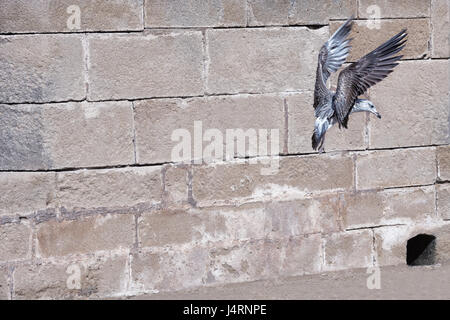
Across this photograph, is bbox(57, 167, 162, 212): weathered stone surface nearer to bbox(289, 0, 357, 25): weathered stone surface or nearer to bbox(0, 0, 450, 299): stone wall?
bbox(0, 0, 450, 299): stone wall

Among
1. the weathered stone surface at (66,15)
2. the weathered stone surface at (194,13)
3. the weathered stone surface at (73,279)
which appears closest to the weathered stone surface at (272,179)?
the weathered stone surface at (73,279)

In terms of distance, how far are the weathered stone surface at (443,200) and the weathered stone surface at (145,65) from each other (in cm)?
216

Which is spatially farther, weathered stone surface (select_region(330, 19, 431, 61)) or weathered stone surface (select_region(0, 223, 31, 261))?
weathered stone surface (select_region(330, 19, 431, 61))

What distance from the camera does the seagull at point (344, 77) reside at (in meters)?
4.31

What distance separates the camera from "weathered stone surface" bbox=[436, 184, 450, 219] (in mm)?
5398

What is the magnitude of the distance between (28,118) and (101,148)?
1.72 ft

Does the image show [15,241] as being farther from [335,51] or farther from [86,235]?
[335,51]

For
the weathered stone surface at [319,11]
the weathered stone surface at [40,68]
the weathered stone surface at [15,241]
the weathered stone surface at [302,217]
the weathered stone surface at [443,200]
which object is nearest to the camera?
the weathered stone surface at [40,68]

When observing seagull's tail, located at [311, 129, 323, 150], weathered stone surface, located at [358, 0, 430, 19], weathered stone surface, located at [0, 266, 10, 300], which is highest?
weathered stone surface, located at [358, 0, 430, 19]

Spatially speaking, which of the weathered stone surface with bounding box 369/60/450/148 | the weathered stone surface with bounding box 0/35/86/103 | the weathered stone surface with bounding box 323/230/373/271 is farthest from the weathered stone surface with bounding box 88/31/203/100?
the weathered stone surface with bounding box 323/230/373/271

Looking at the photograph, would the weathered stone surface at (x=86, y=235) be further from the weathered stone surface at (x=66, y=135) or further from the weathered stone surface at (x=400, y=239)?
the weathered stone surface at (x=400, y=239)

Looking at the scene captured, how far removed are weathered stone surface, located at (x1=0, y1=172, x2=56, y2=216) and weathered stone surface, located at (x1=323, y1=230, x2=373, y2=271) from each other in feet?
6.89

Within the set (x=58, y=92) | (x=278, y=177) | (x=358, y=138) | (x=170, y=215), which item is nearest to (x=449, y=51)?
(x=358, y=138)

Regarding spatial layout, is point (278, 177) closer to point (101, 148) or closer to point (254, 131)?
point (254, 131)
